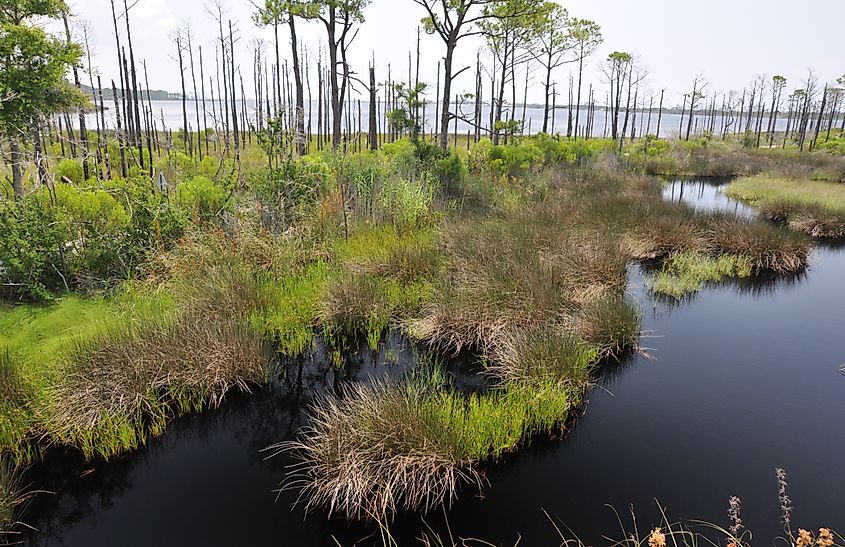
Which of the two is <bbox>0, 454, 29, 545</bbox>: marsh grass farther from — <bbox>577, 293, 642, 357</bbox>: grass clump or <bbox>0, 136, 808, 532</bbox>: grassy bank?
<bbox>577, 293, 642, 357</bbox>: grass clump

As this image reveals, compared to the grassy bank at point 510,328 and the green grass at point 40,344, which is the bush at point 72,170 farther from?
the grassy bank at point 510,328

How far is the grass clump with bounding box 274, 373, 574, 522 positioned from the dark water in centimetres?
14

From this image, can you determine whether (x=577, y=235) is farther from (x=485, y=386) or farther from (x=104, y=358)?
(x=104, y=358)

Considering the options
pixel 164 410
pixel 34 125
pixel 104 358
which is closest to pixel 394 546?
pixel 164 410

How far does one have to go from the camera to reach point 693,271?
8211mm

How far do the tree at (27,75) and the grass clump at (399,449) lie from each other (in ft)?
24.1

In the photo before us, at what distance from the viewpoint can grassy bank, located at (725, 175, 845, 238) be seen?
11.9 metres

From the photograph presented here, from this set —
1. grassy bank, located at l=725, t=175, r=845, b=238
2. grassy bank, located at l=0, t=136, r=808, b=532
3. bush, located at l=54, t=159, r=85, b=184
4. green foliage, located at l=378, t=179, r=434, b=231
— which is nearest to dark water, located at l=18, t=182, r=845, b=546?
grassy bank, located at l=0, t=136, r=808, b=532

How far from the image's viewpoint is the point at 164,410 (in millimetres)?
4375

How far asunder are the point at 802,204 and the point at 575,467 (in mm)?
12713

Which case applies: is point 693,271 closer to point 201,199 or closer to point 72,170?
point 201,199

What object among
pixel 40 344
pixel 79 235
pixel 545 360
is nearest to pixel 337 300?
pixel 545 360

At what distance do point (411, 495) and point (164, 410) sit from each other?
2385mm

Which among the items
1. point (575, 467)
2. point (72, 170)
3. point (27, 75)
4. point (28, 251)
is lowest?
point (575, 467)
